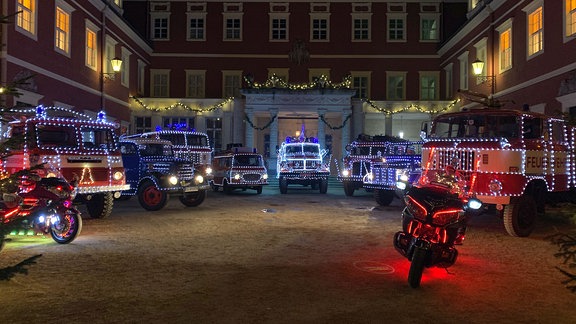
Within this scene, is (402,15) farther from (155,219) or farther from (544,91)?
(155,219)

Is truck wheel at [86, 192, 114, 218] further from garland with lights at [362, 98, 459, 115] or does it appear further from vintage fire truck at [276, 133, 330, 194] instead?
garland with lights at [362, 98, 459, 115]

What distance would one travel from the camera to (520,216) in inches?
411

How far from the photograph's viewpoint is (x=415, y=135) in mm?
35000

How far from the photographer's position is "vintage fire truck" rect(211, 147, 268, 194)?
20.6 m

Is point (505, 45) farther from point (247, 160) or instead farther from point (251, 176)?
point (251, 176)

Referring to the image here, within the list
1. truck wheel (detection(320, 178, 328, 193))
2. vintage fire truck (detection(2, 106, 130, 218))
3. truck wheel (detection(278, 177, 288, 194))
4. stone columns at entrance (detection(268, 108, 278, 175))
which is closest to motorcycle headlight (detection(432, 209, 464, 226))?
vintage fire truck (detection(2, 106, 130, 218))

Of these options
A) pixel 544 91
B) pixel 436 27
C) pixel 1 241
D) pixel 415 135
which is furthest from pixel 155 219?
pixel 436 27

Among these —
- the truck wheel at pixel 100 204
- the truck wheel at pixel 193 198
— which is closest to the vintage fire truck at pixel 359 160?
the truck wheel at pixel 193 198

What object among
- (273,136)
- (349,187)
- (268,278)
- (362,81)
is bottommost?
(268,278)

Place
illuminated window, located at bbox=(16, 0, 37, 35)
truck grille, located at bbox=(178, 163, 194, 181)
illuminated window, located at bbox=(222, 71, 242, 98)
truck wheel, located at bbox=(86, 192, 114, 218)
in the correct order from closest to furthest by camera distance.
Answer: truck wheel, located at bbox=(86, 192, 114, 218) < truck grille, located at bbox=(178, 163, 194, 181) < illuminated window, located at bbox=(16, 0, 37, 35) < illuminated window, located at bbox=(222, 71, 242, 98)

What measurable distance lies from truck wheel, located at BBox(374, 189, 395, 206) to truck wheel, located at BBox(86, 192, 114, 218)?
8.38m

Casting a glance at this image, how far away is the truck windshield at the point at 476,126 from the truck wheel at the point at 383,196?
4.41 meters

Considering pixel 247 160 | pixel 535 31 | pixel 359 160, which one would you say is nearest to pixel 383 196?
pixel 359 160

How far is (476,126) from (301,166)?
424 inches
